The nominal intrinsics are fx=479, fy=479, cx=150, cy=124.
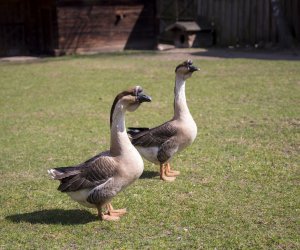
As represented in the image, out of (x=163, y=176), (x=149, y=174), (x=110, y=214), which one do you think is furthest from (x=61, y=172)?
(x=149, y=174)

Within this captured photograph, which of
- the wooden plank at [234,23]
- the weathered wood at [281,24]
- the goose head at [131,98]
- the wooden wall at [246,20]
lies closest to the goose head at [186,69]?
the goose head at [131,98]

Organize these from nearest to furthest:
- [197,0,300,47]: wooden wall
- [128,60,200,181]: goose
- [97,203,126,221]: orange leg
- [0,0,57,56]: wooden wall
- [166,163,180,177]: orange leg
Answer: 1. [97,203,126,221]: orange leg
2. [128,60,200,181]: goose
3. [166,163,180,177]: orange leg
4. [197,0,300,47]: wooden wall
5. [0,0,57,56]: wooden wall

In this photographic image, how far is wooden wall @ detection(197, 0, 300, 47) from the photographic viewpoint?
72.6 feet

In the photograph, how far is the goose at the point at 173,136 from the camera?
6387 mm

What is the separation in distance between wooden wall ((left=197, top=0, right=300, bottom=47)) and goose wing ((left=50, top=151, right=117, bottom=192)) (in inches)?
741

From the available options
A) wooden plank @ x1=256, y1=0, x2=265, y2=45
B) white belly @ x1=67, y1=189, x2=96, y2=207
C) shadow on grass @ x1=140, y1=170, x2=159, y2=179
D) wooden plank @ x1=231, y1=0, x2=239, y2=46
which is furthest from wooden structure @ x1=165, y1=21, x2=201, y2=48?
white belly @ x1=67, y1=189, x2=96, y2=207

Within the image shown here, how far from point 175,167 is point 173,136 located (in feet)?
2.78

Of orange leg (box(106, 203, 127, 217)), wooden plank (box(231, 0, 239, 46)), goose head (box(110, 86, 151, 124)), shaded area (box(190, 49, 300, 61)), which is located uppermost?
goose head (box(110, 86, 151, 124))

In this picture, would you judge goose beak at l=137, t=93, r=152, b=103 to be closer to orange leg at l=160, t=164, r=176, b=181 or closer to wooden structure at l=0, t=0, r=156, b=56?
orange leg at l=160, t=164, r=176, b=181

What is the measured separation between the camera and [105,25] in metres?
24.2

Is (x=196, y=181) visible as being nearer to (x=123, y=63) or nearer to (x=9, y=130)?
(x=9, y=130)

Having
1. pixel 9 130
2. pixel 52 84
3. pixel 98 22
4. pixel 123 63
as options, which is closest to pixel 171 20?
pixel 98 22

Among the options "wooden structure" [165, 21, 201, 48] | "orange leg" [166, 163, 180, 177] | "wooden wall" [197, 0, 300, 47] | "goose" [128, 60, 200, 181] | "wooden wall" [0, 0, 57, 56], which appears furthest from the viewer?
"wooden structure" [165, 21, 201, 48]

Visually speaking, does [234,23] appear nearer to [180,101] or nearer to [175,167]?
[175,167]
